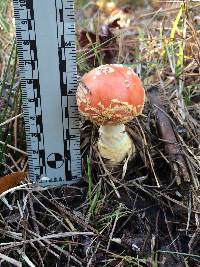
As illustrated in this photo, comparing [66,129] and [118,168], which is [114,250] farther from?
[66,129]

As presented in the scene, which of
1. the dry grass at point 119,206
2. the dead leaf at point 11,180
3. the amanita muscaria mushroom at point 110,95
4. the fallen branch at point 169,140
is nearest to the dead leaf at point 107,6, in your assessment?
the dry grass at point 119,206

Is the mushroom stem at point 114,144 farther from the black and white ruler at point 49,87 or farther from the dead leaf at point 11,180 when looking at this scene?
the dead leaf at point 11,180

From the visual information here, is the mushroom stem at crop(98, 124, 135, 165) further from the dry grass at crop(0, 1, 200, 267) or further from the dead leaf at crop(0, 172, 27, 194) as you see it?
the dead leaf at crop(0, 172, 27, 194)

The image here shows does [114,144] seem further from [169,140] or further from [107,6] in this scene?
[107,6]

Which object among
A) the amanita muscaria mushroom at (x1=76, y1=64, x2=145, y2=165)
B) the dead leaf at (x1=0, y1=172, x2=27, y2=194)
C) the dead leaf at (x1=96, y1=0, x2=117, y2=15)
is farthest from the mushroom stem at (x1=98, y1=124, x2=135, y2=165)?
the dead leaf at (x1=96, y1=0, x2=117, y2=15)

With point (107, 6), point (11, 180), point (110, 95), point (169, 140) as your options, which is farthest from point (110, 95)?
point (107, 6)

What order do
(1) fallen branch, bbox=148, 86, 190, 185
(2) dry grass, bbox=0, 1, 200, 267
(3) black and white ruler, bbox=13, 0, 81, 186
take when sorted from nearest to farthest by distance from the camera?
1. (2) dry grass, bbox=0, 1, 200, 267
2. (3) black and white ruler, bbox=13, 0, 81, 186
3. (1) fallen branch, bbox=148, 86, 190, 185
